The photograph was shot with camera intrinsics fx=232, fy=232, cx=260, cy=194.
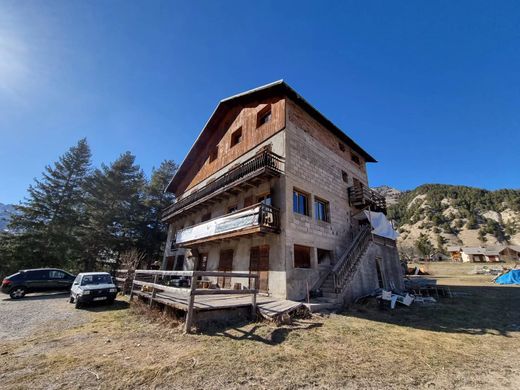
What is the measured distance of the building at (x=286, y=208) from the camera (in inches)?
468

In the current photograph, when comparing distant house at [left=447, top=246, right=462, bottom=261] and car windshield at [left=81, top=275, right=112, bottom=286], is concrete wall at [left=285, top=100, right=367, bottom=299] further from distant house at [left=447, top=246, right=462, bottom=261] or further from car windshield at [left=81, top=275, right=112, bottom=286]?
distant house at [left=447, top=246, right=462, bottom=261]

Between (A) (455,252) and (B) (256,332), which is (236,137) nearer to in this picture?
(B) (256,332)

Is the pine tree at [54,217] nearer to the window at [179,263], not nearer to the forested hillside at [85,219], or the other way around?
the forested hillside at [85,219]

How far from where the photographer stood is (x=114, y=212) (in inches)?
1173

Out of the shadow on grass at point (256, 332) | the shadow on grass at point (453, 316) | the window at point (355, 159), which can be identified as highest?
the window at point (355, 159)

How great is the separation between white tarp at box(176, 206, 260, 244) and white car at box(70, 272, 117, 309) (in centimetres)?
532

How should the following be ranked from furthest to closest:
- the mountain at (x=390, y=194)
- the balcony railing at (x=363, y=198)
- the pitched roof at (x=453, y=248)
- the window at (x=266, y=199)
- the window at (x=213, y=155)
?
the mountain at (x=390, y=194) → the pitched roof at (x=453, y=248) → the window at (x=213, y=155) → the balcony railing at (x=363, y=198) → the window at (x=266, y=199)

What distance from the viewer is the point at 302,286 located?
11656mm

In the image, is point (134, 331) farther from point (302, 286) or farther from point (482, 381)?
point (482, 381)

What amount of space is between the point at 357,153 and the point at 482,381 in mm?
19096

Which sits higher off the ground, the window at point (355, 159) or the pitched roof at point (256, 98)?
the pitched roof at point (256, 98)

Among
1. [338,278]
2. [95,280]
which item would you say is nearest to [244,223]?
[338,278]

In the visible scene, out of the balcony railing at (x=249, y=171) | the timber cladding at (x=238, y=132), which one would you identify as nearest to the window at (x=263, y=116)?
the timber cladding at (x=238, y=132)

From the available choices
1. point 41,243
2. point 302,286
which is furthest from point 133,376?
point 41,243
